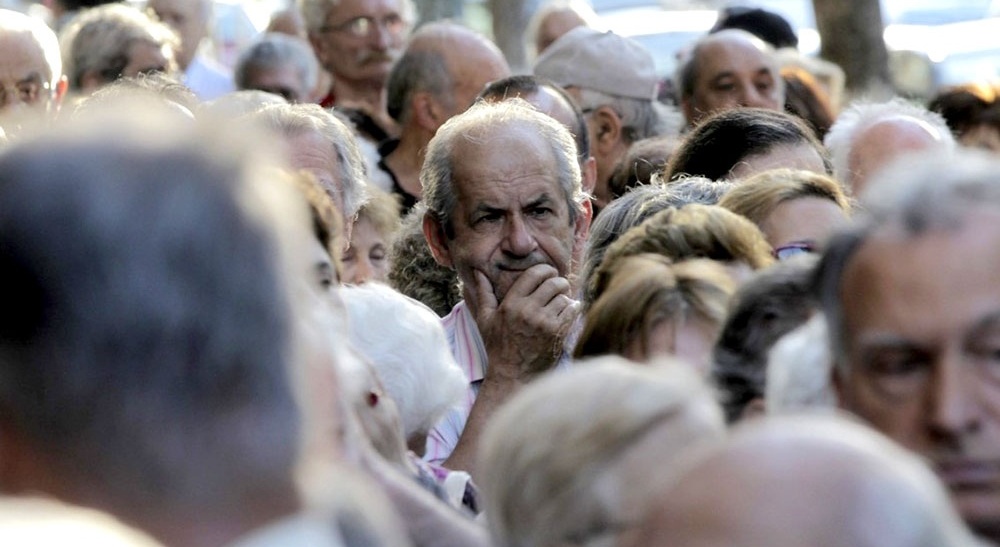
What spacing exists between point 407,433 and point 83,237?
2033 mm

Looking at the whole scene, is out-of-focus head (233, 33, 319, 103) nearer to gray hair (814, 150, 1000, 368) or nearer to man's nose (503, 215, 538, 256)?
man's nose (503, 215, 538, 256)

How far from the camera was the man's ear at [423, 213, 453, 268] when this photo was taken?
578cm

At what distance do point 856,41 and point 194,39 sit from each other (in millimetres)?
5680

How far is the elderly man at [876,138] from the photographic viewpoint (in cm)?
677

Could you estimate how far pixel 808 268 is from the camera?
3.43 meters

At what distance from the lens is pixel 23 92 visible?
704 cm

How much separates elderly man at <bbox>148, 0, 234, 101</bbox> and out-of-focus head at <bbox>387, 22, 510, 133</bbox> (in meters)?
1.96

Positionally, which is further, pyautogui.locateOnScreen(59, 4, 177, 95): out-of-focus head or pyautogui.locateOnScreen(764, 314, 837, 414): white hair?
pyautogui.locateOnScreen(59, 4, 177, 95): out-of-focus head

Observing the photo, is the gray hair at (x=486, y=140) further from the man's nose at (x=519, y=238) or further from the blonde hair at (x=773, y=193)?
the blonde hair at (x=773, y=193)

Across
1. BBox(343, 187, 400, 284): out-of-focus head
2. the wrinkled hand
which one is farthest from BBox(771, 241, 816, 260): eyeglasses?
BBox(343, 187, 400, 284): out-of-focus head

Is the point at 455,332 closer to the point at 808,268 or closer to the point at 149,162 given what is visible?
the point at 808,268

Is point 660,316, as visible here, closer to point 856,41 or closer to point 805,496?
point 805,496

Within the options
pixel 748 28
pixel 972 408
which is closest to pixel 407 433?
pixel 972 408

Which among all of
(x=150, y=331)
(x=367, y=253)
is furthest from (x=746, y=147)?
(x=150, y=331)
